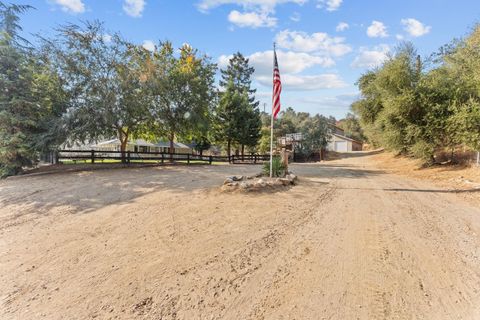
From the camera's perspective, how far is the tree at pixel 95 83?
1366 centimetres

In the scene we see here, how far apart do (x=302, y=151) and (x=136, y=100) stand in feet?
73.3

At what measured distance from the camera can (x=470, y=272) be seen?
10.9ft

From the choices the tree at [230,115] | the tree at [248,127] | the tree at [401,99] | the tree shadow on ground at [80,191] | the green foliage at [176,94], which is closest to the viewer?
the tree shadow on ground at [80,191]

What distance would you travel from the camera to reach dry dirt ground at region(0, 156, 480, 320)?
2.68 meters

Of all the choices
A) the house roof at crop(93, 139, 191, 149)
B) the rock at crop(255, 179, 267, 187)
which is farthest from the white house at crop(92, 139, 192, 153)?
the rock at crop(255, 179, 267, 187)

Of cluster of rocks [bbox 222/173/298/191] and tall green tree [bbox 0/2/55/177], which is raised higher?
tall green tree [bbox 0/2/55/177]

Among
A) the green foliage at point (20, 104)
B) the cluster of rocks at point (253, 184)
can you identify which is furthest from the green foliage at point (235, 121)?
the cluster of rocks at point (253, 184)

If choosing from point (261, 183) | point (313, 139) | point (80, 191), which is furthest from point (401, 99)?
point (313, 139)

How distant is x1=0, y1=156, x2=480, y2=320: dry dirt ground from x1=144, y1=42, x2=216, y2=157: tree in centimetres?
1061

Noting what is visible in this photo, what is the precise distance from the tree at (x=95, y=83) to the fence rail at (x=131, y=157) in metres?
1.07

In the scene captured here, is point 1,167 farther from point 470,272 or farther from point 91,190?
point 470,272

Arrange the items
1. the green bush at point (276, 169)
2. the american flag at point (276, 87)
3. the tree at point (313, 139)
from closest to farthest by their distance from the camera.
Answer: the american flag at point (276, 87) → the green bush at point (276, 169) → the tree at point (313, 139)

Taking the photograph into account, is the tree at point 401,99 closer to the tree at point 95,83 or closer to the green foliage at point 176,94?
the green foliage at point 176,94

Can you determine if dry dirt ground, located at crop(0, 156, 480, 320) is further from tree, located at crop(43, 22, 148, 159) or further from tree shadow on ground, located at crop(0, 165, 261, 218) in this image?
tree, located at crop(43, 22, 148, 159)
